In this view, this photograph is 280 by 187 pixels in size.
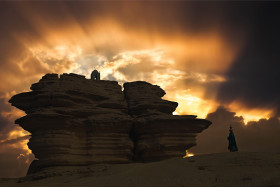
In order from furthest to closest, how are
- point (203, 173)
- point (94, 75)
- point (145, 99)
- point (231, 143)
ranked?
point (94, 75) → point (145, 99) → point (231, 143) → point (203, 173)

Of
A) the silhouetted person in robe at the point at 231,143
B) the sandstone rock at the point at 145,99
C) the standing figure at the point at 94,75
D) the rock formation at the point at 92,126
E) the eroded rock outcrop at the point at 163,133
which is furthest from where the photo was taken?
the standing figure at the point at 94,75

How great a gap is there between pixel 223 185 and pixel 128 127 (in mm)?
13045

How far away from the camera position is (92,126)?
71.2 ft

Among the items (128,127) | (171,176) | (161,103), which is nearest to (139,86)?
(161,103)

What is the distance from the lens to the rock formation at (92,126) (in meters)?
20.5

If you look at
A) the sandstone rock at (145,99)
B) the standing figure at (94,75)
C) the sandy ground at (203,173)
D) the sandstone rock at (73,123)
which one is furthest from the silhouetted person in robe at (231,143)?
the standing figure at (94,75)

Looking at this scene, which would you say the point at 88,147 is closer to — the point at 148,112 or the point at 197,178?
the point at 148,112

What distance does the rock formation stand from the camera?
20.5 m

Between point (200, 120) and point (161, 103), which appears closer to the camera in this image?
point (200, 120)

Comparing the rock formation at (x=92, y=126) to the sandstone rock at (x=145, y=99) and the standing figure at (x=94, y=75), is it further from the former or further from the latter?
the standing figure at (x=94, y=75)

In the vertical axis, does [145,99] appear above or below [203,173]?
above

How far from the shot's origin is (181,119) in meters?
22.9

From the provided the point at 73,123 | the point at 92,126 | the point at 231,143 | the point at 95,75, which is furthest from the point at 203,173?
the point at 95,75

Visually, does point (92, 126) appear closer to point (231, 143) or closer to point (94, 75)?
point (94, 75)
